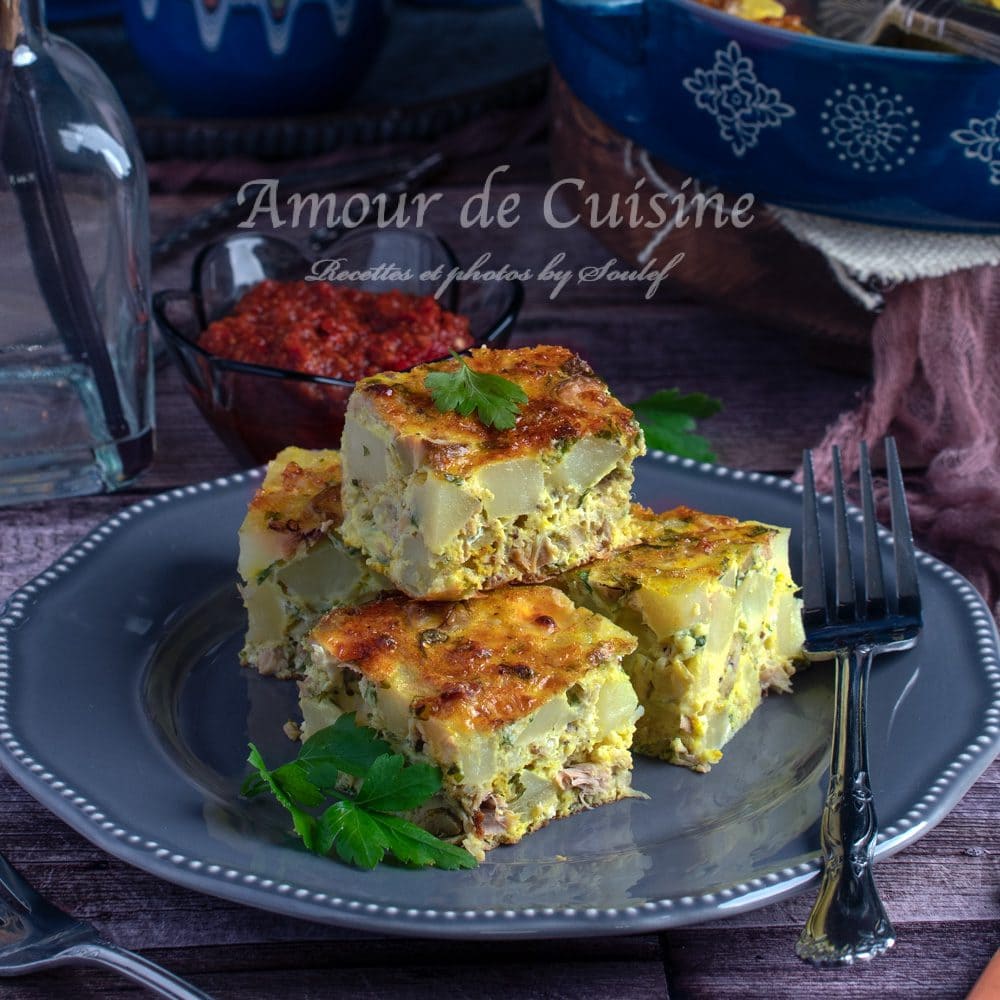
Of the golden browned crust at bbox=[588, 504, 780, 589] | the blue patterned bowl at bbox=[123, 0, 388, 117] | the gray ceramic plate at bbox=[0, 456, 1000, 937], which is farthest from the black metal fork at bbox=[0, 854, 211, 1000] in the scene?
the blue patterned bowl at bbox=[123, 0, 388, 117]

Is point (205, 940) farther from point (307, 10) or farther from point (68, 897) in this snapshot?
point (307, 10)

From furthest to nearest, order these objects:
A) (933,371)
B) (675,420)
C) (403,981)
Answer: (933,371), (675,420), (403,981)

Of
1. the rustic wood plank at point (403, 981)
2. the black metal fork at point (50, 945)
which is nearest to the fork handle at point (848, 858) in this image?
the rustic wood plank at point (403, 981)

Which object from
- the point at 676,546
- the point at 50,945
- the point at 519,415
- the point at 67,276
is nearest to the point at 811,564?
the point at 676,546

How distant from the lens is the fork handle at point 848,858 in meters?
1.91

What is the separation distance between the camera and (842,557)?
9.04 ft

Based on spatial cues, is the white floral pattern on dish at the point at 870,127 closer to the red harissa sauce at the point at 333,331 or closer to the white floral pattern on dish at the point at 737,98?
the white floral pattern on dish at the point at 737,98

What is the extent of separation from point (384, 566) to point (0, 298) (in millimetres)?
1345

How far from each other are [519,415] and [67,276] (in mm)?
1381

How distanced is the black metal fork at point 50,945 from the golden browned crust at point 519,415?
2.91ft

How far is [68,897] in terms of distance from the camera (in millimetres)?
2271

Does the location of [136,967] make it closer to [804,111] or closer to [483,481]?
→ [483,481]

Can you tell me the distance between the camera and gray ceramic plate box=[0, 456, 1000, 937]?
2029mm

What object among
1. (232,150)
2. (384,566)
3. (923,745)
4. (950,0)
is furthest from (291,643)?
(232,150)
